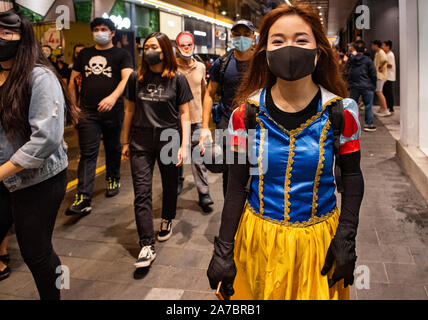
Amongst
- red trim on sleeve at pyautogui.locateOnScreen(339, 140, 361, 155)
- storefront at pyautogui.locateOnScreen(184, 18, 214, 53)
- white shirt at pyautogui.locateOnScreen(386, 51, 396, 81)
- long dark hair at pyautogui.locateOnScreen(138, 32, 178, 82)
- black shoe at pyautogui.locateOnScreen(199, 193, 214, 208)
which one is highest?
storefront at pyautogui.locateOnScreen(184, 18, 214, 53)

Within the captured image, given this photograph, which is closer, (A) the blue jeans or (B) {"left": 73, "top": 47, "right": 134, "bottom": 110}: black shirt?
(B) {"left": 73, "top": 47, "right": 134, "bottom": 110}: black shirt

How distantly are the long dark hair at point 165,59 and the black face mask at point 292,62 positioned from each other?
76.1 inches

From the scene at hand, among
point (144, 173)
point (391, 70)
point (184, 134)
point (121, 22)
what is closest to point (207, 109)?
point (184, 134)

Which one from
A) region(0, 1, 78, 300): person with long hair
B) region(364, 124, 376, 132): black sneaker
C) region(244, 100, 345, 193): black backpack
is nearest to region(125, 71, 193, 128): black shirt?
region(0, 1, 78, 300): person with long hair

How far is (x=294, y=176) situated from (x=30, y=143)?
50.9 inches

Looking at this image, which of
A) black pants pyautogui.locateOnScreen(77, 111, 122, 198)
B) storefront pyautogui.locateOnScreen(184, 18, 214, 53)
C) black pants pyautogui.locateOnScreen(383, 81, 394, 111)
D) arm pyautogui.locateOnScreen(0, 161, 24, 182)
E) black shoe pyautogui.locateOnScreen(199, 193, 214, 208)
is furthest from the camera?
storefront pyautogui.locateOnScreen(184, 18, 214, 53)

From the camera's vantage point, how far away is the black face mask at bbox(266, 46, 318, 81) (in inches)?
65.8

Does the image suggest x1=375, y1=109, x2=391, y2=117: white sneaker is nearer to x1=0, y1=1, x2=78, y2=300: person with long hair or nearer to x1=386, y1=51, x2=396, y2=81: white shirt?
x1=386, y1=51, x2=396, y2=81: white shirt

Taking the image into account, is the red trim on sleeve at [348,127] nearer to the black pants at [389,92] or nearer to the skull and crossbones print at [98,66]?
the skull and crossbones print at [98,66]

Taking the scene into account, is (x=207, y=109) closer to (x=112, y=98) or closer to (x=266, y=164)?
(x=112, y=98)

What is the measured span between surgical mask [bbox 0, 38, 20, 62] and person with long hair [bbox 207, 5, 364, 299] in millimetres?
1273

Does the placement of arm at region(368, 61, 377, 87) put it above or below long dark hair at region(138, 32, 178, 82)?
above

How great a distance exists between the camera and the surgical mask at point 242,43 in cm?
358
